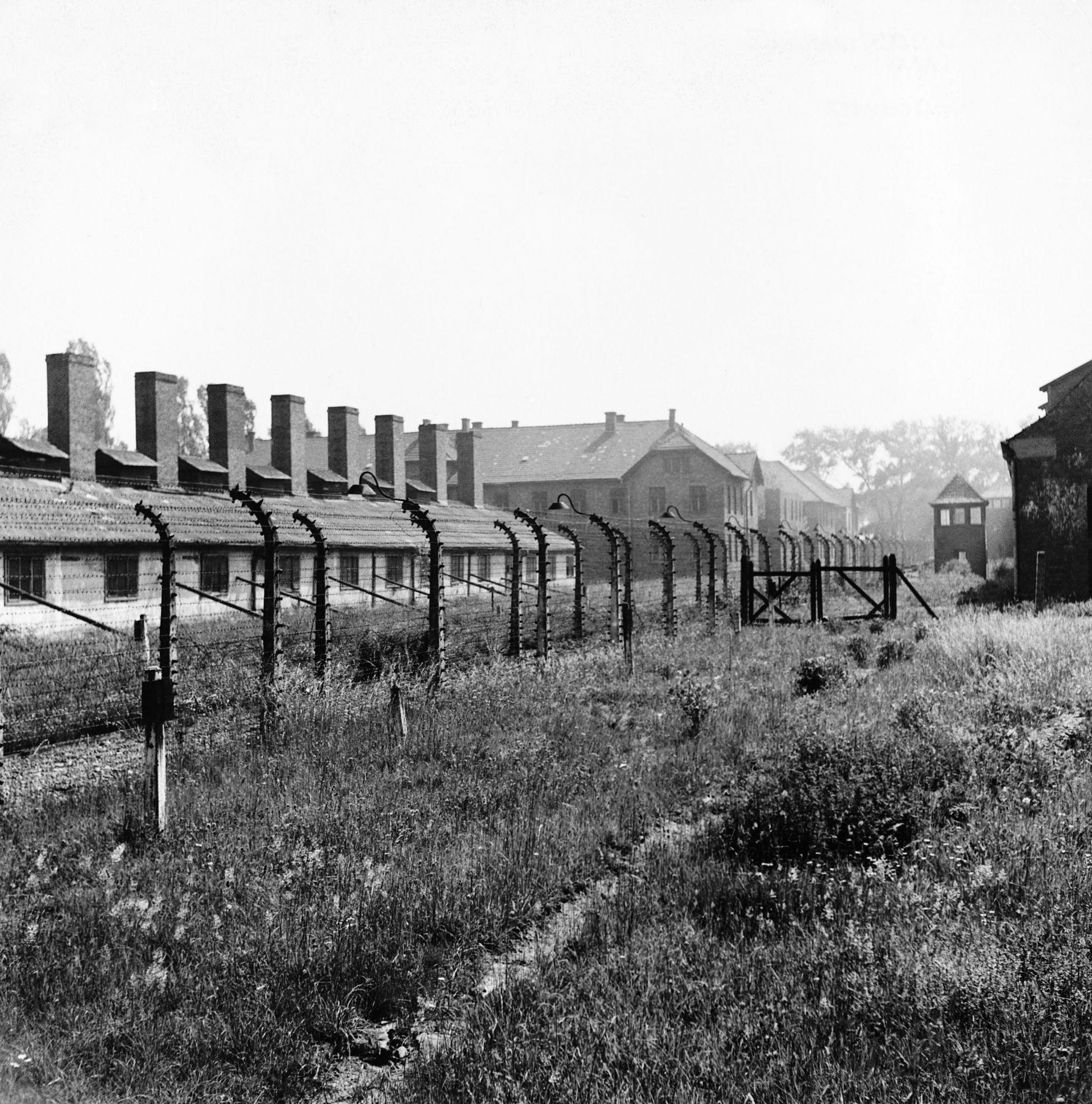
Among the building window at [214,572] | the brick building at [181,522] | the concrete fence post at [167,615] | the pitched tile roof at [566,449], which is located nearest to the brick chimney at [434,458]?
the brick building at [181,522]

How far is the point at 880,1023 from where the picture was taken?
4.33m

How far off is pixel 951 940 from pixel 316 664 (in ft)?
26.5

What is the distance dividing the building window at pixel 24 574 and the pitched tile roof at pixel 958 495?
46438 mm

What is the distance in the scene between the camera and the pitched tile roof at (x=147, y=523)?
2228 centimetres

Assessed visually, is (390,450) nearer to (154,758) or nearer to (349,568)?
(349,568)

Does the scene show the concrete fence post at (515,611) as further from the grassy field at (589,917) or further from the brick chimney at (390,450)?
the brick chimney at (390,450)

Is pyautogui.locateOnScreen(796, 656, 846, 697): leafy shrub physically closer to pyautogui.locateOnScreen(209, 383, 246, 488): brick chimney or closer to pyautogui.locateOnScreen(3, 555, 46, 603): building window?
pyautogui.locateOnScreen(3, 555, 46, 603): building window

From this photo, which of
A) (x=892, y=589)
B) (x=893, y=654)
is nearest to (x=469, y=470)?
(x=892, y=589)

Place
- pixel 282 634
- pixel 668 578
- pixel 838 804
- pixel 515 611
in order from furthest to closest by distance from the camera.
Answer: pixel 668 578 → pixel 515 611 → pixel 282 634 → pixel 838 804

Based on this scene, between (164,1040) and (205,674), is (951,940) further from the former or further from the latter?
(205,674)

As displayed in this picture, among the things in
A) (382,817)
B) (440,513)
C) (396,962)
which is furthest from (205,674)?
(440,513)

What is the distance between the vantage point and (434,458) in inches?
1823

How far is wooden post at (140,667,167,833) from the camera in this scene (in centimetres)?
717

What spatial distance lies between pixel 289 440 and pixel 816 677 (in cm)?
2717
